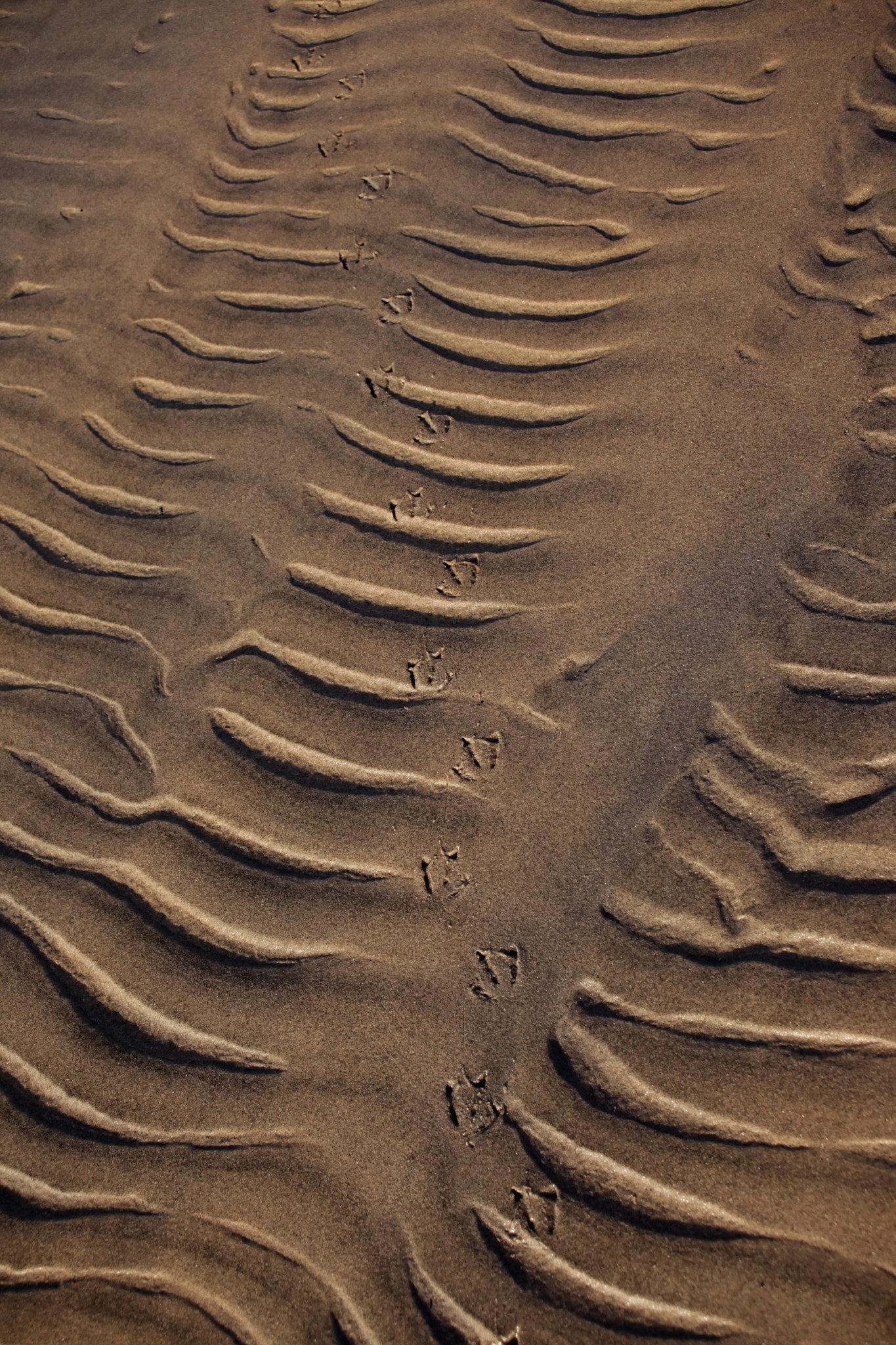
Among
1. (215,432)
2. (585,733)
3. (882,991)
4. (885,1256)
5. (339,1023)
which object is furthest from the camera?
(215,432)

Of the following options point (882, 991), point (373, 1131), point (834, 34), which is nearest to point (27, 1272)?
point (373, 1131)

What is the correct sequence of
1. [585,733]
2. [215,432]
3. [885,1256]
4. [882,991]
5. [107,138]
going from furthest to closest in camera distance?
[107,138] < [215,432] < [585,733] < [882,991] < [885,1256]

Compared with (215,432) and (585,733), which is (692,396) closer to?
(585,733)

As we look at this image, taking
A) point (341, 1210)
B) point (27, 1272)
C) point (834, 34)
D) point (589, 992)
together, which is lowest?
point (27, 1272)

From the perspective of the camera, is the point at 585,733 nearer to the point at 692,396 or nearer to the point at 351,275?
the point at 692,396

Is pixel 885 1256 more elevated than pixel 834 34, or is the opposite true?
pixel 834 34

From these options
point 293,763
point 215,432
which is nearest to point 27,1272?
point 293,763

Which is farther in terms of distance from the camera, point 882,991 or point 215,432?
point 215,432
